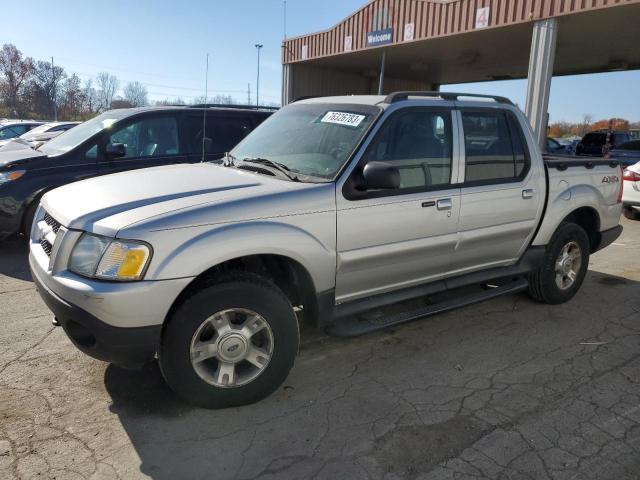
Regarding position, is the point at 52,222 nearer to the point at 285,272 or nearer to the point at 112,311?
the point at 112,311

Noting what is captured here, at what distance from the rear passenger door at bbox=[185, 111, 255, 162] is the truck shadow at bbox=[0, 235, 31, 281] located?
237cm

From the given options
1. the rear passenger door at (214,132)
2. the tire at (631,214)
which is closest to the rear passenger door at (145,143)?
the rear passenger door at (214,132)

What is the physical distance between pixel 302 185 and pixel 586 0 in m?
9.88

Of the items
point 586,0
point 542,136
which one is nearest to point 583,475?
point 586,0

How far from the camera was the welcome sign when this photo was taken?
14992mm

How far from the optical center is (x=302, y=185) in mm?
3295

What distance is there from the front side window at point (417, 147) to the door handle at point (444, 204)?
0.39 feet

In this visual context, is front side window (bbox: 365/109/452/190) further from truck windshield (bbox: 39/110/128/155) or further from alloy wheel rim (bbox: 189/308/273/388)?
truck windshield (bbox: 39/110/128/155)

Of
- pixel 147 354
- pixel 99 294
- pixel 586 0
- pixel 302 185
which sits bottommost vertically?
pixel 147 354

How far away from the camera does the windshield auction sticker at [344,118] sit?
3721 millimetres

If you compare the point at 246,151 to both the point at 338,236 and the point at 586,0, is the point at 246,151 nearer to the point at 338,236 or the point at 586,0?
the point at 338,236

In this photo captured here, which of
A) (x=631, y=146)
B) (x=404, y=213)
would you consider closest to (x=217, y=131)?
(x=404, y=213)

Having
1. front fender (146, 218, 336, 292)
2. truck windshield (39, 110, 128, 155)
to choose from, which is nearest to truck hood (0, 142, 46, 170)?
truck windshield (39, 110, 128, 155)

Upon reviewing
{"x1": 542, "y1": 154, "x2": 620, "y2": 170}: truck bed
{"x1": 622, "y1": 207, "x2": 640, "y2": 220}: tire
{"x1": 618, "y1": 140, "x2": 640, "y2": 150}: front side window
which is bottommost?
{"x1": 622, "y1": 207, "x2": 640, "y2": 220}: tire
